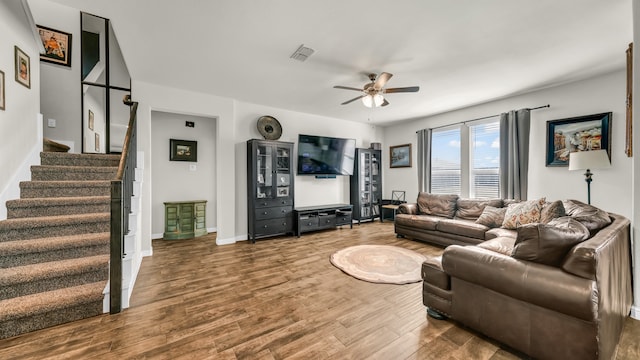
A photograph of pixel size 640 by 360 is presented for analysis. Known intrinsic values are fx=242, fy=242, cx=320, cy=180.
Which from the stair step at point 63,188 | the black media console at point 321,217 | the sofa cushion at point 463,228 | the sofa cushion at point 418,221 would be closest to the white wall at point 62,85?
the stair step at point 63,188

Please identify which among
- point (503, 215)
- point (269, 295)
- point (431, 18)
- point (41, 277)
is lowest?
point (269, 295)

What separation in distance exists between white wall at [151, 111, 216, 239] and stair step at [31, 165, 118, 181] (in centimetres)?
150

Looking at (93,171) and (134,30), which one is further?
(93,171)

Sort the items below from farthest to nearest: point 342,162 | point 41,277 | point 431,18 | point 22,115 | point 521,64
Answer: point 342,162 → point 521,64 → point 22,115 → point 431,18 → point 41,277

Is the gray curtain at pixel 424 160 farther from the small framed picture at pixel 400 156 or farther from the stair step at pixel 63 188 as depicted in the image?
the stair step at pixel 63 188

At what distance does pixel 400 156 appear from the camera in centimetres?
646

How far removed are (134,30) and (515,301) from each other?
3.99 m

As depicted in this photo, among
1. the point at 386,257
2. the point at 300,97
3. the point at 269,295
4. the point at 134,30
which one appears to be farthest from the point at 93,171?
the point at 386,257

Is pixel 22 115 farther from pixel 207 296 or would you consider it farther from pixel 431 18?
pixel 431 18

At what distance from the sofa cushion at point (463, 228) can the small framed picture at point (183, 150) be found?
4.96 metres

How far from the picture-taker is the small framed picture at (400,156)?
6.25m

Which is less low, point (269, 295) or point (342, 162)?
point (342, 162)

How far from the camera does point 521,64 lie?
314cm

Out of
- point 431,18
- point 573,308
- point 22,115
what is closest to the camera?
point 573,308
